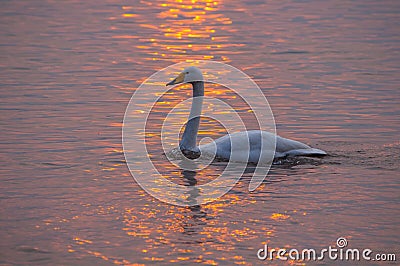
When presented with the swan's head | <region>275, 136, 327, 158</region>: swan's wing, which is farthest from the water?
the swan's head

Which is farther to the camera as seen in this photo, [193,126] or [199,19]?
[199,19]

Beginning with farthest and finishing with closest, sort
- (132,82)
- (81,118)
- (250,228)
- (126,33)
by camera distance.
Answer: (126,33), (132,82), (81,118), (250,228)

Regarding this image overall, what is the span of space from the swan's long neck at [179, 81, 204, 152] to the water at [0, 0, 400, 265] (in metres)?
0.89

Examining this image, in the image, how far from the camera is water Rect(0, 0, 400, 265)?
9.50 meters

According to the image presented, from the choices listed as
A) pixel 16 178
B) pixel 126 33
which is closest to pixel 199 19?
pixel 126 33

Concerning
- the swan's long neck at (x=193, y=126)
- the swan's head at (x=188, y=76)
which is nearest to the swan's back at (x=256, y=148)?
the swan's long neck at (x=193, y=126)

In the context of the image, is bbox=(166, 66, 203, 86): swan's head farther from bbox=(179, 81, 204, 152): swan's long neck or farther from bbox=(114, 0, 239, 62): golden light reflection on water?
bbox=(114, 0, 239, 62): golden light reflection on water

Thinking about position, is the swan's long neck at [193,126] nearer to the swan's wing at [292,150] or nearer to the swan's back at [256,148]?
the swan's back at [256,148]

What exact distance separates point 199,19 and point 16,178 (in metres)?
16.5

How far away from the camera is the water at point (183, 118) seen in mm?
9500

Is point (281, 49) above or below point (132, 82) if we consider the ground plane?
above

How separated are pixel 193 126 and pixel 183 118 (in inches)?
82.7

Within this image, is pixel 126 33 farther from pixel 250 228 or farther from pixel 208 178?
pixel 250 228

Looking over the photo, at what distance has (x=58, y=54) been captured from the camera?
70.8 feet
